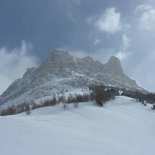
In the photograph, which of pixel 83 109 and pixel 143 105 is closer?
pixel 83 109

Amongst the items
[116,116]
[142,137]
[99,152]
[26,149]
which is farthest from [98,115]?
[26,149]

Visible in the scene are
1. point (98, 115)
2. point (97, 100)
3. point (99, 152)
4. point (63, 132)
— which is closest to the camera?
point (99, 152)

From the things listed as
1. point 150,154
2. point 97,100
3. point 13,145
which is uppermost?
point 97,100

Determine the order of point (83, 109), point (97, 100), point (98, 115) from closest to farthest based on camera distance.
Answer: point (98, 115) → point (83, 109) → point (97, 100)

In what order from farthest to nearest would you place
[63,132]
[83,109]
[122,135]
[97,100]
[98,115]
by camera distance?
[97,100] → [83,109] → [98,115] → [122,135] → [63,132]

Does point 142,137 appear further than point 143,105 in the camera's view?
No

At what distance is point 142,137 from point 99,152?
2074cm

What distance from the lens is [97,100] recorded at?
282 ft

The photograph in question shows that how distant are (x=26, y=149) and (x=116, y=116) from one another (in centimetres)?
3993

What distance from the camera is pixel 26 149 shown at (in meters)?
28.0

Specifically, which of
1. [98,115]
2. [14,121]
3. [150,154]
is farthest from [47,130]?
[98,115]

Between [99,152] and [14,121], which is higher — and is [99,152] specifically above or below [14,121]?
below

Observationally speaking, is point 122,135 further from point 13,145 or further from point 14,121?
point 13,145

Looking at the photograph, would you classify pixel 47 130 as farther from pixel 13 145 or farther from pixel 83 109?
pixel 83 109
